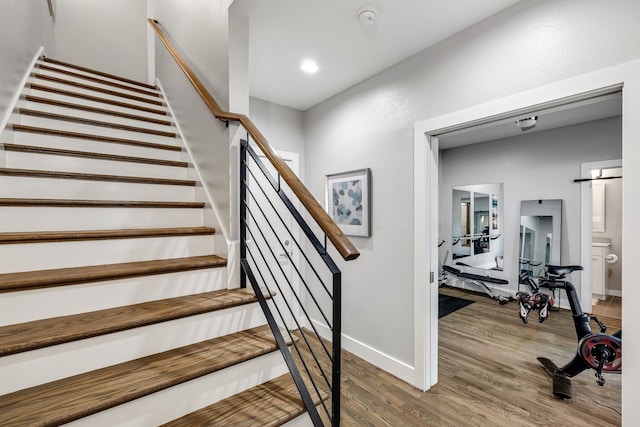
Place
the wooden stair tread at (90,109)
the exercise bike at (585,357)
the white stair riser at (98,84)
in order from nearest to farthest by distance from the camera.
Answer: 1. the exercise bike at (585,357)
2. the wooden stair tread at (90,109)
3. the white stair riser at (98,84)

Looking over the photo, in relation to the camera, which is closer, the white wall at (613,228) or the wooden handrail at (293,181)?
the wooden handrail at (293,181)

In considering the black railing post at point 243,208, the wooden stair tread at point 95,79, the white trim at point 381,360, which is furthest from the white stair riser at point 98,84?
the white trim at point 381,360

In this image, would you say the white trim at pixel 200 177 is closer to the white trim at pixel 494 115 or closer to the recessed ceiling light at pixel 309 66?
the recessed ceiling light at pixel 309 66

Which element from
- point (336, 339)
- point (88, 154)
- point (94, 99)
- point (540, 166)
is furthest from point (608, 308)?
point (94, 99)

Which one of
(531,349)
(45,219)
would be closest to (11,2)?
(45,219)

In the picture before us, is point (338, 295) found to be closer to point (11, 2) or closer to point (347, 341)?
point (347, 341)

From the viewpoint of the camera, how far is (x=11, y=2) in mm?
1872

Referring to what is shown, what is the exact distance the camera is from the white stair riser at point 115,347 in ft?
3.23

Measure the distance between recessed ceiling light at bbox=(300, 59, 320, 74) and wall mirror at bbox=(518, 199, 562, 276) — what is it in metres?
3.96

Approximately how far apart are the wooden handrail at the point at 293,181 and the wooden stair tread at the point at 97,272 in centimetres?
70

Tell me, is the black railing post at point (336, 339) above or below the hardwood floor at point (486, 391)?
above

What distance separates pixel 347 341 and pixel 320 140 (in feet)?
7.20

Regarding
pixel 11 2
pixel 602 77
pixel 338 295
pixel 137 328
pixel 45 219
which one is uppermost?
pixel 11 2

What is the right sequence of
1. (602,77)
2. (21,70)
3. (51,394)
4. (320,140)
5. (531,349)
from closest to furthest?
1. (51,394)
2. (602,77)
3. (21,70)
4. (531,349)
5. (320,140)
